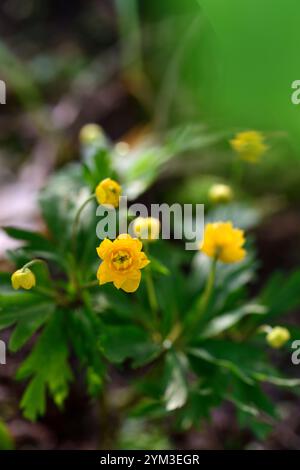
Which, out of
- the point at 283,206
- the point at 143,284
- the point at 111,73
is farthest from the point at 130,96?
the point at 143,284

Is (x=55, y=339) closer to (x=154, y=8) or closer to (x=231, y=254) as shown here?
(x=231, y=254)

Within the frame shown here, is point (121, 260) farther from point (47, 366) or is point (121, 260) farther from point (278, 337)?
point (278, 337)

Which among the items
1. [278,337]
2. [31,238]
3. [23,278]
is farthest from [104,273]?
[278,337]

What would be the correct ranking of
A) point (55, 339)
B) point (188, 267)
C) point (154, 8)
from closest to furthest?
point (55, 339)
point (188, 267)
point (154, 8)

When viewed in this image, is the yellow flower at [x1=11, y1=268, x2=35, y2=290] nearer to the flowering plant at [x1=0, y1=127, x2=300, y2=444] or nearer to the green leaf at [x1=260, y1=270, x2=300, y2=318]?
the flowering plant at [x1=0, y1=127, x2=300, y2=444]

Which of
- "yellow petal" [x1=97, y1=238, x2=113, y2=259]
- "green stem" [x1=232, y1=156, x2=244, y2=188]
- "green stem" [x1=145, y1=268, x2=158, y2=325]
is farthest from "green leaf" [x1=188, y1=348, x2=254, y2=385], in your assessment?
"green stem" [x1=232, y1=156, x2=244, y2=188]
